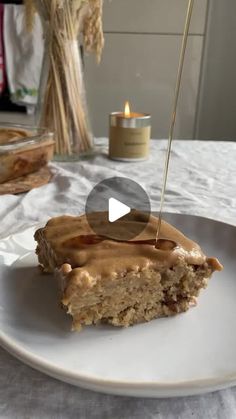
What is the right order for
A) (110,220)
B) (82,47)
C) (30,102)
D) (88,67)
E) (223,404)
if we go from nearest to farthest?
(223,404) → (110,220) → (82,47) → (30,102) → (88,67)

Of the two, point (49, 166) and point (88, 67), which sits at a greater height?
point (88, 67)

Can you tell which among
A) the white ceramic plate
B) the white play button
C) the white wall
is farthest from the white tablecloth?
the white wall

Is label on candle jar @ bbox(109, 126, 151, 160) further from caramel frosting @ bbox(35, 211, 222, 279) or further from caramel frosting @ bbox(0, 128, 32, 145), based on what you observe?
caramel frosting @ bbox(35, 211, 222, 279)

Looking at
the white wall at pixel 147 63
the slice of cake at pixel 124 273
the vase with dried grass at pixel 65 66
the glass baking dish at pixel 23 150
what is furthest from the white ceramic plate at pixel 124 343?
the white wall at pixel 147 63

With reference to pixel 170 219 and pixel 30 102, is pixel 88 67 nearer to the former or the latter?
pixel 30 102

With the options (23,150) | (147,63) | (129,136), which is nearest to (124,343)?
(23,150)

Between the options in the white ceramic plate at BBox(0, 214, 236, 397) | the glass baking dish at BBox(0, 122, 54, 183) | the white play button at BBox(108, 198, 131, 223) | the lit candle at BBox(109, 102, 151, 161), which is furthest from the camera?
the lit candle at BBox(109, 102, 151, 161)

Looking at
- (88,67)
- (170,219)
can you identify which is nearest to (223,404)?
(170,219)
